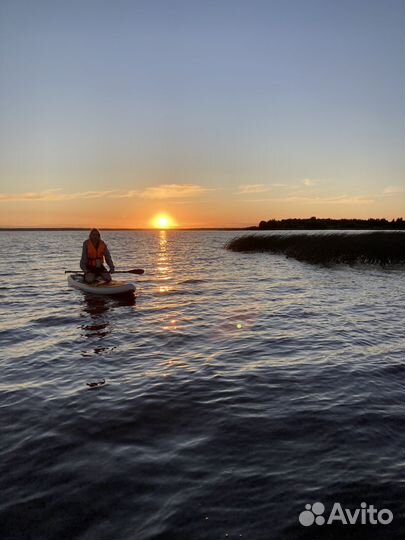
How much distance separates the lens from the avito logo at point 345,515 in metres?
4.63

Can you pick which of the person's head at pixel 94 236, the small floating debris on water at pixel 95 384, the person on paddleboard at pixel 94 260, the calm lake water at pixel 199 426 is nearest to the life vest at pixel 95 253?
the person on paddleboard at pixel 94 260

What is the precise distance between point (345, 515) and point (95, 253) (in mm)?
17264

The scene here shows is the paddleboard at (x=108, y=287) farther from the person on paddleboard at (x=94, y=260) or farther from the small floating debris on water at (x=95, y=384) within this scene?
the small floating debris on water at (x=95, y=384)

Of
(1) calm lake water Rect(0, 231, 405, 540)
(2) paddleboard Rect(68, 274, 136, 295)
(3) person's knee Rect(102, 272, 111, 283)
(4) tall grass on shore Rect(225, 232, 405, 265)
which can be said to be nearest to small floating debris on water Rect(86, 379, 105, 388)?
(1) calm lake water Rect(0, 231, 405, 540)

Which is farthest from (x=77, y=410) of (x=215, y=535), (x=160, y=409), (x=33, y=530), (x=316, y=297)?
(x=316, y=297)

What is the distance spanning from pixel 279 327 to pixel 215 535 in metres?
9.65

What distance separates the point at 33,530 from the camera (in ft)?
14.8

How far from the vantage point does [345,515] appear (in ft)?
15.5

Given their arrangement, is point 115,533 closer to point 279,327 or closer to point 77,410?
point 77,410

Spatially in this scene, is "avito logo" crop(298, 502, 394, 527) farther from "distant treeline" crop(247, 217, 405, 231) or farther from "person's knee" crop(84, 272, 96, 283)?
"distant treeline" crop(247, 217, 405, 231)

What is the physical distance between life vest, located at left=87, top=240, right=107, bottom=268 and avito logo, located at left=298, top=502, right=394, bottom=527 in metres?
16.7

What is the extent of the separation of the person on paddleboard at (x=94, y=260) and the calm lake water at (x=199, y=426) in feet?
17.6

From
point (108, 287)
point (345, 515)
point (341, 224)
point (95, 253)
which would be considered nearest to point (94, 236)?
point (95, 253)

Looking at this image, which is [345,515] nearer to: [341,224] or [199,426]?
[199,426]
